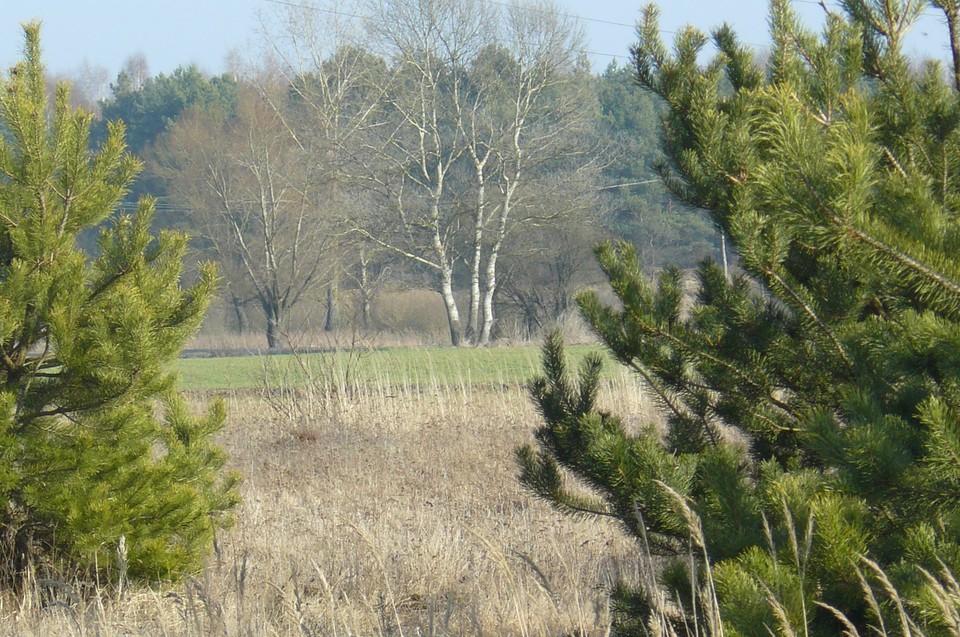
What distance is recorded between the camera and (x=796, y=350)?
361 centimetres

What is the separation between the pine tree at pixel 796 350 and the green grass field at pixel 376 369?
27.5 ft

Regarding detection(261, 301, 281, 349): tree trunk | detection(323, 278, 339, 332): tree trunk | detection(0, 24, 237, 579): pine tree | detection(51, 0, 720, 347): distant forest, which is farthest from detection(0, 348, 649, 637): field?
detection(323, 278, 339, 332): tree trunk

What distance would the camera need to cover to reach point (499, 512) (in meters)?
8.38

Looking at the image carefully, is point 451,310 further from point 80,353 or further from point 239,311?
point 80,353

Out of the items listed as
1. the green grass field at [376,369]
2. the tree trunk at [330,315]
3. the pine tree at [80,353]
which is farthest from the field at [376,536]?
the tree trunk at [330,315]

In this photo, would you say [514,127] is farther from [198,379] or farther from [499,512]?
[499,512]

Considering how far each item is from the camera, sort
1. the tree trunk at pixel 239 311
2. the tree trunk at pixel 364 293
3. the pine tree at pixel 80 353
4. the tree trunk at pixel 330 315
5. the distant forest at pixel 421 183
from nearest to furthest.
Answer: the pine tree at pixel 80 353 < the distant forest at pixel 421 183 < the tree trunk at pixel 364 293 < the tree trunk at pixel 330 315 < the tree trunk at pixel 239 311

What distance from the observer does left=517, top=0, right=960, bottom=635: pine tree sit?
8.51ft

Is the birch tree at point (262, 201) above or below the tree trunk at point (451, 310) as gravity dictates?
above

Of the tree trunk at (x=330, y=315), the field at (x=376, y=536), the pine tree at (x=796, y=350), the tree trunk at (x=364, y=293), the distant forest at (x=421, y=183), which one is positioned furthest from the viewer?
the tree trunk at (x=330, y=315)

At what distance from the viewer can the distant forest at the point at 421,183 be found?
32281 mm

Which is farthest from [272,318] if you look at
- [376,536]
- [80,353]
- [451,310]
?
[80,353]

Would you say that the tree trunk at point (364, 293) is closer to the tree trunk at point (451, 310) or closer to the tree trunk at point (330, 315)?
the tree trunk at point (330, 315)

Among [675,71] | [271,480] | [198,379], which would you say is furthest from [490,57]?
[675,71]
